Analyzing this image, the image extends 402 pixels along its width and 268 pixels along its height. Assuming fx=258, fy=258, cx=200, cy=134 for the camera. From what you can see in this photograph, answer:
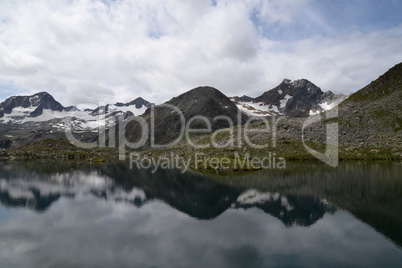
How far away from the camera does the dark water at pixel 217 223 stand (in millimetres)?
32969

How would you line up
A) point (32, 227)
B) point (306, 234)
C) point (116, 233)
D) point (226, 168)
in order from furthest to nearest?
point (226, 168) → point (32, 227) → point (116, 233) → point (306, 234)

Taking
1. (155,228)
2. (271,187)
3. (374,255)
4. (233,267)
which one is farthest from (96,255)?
(271,187)

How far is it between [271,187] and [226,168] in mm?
30397

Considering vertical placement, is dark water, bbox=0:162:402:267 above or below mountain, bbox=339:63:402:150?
below

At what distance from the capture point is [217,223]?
158 ft

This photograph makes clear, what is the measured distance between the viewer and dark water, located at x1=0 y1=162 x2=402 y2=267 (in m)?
33.0

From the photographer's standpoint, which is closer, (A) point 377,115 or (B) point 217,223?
(B) point 217,223

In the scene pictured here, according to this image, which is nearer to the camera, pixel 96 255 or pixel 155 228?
pixel 96 255

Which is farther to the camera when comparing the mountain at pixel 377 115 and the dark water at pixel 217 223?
the mountain at pixel 377 115

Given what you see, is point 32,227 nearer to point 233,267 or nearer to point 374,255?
point 233,267

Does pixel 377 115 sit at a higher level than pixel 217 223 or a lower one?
higher

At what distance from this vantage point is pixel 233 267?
1204 inches

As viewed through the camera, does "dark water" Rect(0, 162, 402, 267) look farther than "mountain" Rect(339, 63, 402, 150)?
No

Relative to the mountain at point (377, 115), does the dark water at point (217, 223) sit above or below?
below
